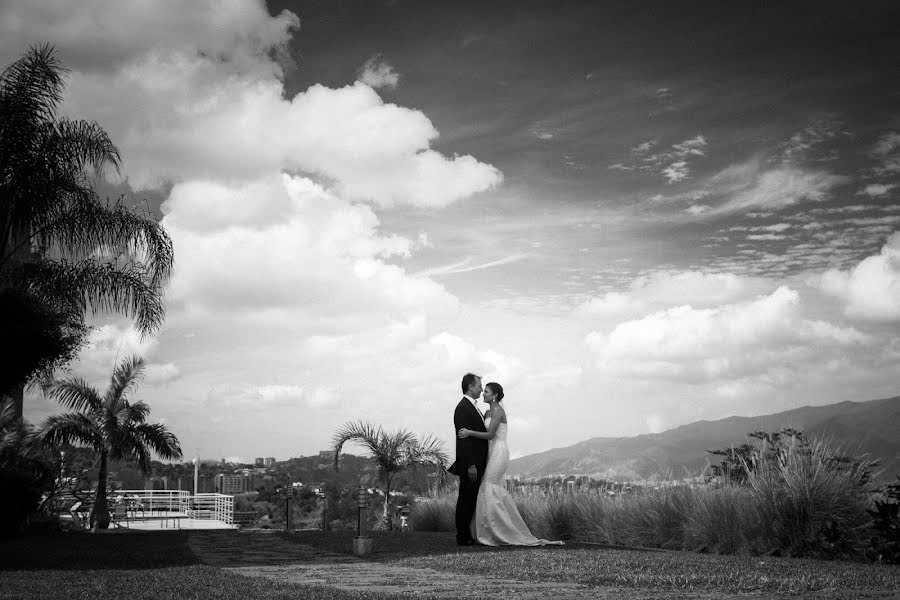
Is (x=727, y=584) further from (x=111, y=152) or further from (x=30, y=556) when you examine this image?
(x=111, y=152)

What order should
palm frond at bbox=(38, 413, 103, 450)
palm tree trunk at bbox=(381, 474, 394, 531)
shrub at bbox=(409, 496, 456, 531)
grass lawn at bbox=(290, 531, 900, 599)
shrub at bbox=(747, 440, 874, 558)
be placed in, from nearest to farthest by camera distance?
grass lawn at bbox=(290, 531, 900, 599) → shrub at bbox=(747, 440, 874, 558) → shrub at bbox=(409, 496, 456, 531) → palm tree trunk at bbox=(381, 474, 394, 531) → palm frond at bbox=(38, 413, 103, 450)

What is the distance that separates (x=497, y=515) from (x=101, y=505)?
14.2 m

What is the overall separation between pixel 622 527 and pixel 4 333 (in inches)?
397

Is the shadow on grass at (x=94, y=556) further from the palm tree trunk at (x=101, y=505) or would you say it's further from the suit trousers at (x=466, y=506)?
the palm tree trunk at (x=101, y=505)

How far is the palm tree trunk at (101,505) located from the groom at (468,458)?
44.0 feet

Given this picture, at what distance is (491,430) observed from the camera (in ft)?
39.0

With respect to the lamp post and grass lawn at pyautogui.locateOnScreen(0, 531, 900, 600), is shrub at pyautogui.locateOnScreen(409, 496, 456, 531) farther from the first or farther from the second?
the lamp post

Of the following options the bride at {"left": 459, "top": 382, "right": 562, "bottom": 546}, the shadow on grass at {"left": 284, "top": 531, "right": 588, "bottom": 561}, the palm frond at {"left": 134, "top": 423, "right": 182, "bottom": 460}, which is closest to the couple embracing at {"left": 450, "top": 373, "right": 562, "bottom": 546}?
the bride at {"left": 459, "top": 382, "right": 562, "bottom": 546}

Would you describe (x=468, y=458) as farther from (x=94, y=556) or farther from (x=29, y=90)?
(x=29, y=90)

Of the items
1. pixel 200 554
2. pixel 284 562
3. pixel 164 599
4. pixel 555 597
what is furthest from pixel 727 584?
pixel 200 554

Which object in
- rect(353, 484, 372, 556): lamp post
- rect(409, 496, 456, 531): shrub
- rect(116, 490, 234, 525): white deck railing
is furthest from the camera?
rect(116, 490, 234, 525): white deck railing

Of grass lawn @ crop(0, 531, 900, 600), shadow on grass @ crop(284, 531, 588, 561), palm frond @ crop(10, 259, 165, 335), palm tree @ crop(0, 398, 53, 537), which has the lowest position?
shadow on grass @ crop(284, 531, 588, 561)

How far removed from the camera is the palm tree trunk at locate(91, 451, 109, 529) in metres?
21.2

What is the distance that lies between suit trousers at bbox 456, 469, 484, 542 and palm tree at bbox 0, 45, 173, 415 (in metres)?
9.85
